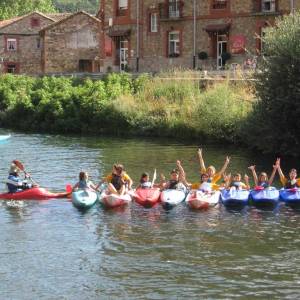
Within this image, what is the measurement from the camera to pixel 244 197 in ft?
72.2

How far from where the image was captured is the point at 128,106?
45.7 m

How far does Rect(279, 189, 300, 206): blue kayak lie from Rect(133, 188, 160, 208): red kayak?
12.1ft

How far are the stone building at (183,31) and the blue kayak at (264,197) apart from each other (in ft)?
86.8

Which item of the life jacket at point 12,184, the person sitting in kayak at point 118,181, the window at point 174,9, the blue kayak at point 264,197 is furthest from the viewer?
the window at point 174,9

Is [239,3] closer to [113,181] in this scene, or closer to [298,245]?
[113,181]

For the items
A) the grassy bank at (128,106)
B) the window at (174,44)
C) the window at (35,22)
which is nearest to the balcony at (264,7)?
the window at (174,44)

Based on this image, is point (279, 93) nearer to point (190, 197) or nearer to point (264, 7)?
point (190, 197)

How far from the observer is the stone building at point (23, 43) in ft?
246

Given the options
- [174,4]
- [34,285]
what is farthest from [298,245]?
[174,4]

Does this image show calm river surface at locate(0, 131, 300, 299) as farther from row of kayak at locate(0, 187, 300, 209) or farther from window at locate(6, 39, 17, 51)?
window at locate(6, 39, 17, 51)

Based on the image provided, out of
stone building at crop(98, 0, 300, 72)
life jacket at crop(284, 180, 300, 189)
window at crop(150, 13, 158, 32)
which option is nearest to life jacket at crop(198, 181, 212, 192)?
Answer: life jacket at crop(284, 180, 300, 189)

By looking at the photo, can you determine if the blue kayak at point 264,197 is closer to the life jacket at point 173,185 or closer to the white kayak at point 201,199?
the white kayak at point 201,199

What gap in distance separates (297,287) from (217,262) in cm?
217

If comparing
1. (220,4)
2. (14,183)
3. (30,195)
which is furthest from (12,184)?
(220,4)
